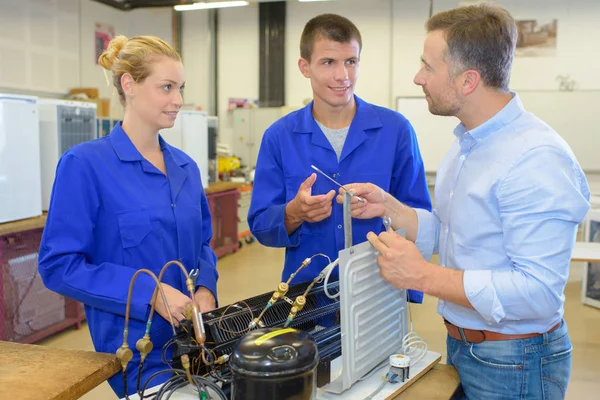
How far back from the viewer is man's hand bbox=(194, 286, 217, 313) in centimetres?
170

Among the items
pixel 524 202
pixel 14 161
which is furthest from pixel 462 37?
pixel 14 161

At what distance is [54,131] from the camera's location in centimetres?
373

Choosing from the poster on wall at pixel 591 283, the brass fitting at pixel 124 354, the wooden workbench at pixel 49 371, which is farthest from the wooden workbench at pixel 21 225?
the poster on wall at pixel 591 283

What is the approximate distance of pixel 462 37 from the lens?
136 cm

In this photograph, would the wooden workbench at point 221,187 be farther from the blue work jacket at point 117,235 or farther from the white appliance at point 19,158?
the blue work jacket at point 117,235

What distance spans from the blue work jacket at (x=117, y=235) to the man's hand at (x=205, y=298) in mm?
23

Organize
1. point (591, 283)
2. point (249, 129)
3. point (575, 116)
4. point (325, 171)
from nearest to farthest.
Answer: point (325, 171) < point (591, 283) < point (575, 116) < point (249, 129)

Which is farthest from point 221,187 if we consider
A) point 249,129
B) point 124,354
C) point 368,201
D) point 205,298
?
point 124,354

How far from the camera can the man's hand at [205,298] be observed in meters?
1.70

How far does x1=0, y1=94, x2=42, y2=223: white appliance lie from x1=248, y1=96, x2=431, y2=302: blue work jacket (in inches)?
81.1

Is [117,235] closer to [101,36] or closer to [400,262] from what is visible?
[400,262]

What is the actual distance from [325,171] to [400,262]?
70 cm

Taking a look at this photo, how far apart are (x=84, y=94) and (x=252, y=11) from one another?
2.97m

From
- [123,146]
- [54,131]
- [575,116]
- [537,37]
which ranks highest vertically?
[537,37]
